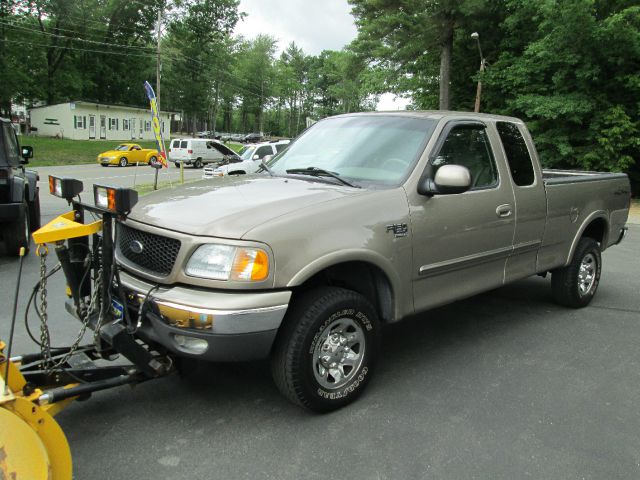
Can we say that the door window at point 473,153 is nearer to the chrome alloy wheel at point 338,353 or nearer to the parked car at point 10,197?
the chrome alloy wheel at point 338,353

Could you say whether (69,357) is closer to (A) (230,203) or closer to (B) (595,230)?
(A) (230,203)

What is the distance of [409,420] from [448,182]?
1.51 meters

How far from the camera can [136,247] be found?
10.2ft

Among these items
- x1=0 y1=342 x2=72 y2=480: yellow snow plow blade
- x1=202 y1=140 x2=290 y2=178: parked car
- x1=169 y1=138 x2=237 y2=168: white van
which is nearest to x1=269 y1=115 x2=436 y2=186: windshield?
x1=0 y1=342 x2=72 y2=480: yellow snow plow blade

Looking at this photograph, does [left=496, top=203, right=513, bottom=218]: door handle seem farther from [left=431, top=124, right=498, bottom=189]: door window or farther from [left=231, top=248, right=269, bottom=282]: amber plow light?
[left=231, top=248, right=269, bottom=282]: amber plow light

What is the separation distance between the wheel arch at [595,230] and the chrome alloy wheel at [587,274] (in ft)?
0.86

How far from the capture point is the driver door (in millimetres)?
3543

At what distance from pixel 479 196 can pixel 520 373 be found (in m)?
1.34

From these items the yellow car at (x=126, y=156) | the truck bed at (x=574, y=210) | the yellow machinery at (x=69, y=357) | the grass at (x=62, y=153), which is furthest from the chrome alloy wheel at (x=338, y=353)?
the grass at (x=62, y=153)

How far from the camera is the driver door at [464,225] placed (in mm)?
3543

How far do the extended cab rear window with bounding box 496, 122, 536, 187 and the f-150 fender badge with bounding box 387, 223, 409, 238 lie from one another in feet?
4.81

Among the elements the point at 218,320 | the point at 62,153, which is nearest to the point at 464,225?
the point at 218,320

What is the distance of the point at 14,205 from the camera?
6.73 meters

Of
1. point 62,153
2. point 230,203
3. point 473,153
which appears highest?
point 62,153
